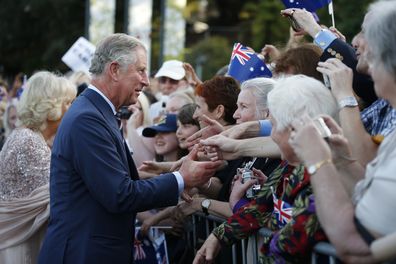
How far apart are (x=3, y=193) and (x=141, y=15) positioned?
12554 millimetres

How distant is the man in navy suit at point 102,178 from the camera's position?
4051mm

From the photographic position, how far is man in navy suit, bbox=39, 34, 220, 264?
405 centimetres

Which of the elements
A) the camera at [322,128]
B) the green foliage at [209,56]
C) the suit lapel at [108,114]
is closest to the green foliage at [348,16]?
the green foliage at [209,56]

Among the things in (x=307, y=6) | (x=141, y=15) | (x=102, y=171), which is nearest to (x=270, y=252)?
(x=102, y=171)

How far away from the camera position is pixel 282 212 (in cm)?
345

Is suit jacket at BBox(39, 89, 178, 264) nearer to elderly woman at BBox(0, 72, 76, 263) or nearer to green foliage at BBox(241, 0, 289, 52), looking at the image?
elderly woman at BBox(0, 72, 76, 263)

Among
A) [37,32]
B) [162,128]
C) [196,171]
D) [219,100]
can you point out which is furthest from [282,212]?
[37,32]

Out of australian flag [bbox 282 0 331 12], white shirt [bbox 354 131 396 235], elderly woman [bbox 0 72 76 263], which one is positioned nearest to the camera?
white shirt [bbox 354 131 396 235]

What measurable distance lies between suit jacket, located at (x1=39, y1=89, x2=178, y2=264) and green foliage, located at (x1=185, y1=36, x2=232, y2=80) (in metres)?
25.0

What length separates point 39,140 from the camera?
5512 mm

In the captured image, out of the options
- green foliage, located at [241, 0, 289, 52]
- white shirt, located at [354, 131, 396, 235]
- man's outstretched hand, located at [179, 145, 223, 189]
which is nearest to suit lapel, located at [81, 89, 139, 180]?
man's outstretched hand, located at [179, 145, 223, 189]

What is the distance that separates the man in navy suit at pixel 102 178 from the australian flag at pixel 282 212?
0.79 meters

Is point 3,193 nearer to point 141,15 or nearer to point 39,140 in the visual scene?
point 39,140

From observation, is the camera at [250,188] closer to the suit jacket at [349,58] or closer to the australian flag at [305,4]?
the suit jacket at [349,58]
